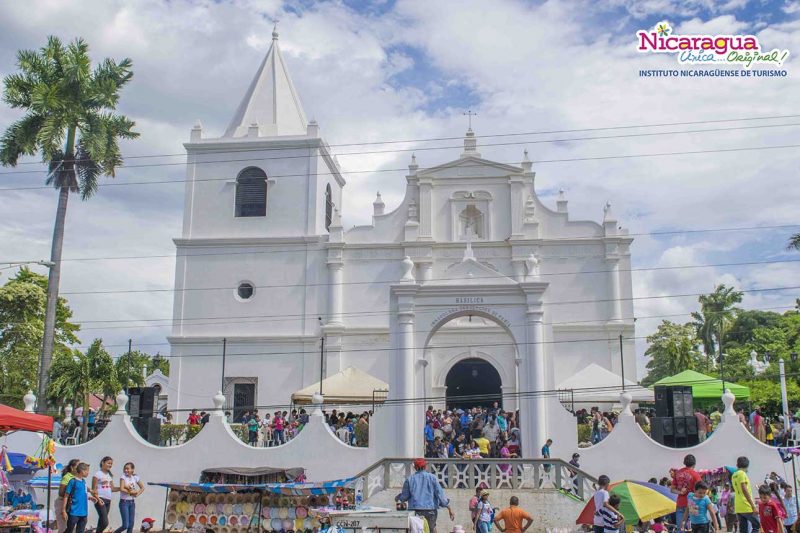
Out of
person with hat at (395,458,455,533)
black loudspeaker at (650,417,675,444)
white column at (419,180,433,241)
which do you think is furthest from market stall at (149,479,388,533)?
white column at (419,180,433,241)

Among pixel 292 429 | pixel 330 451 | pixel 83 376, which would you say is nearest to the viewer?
pixel 330 451

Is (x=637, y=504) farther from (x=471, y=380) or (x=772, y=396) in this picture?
(x=772, y=396)

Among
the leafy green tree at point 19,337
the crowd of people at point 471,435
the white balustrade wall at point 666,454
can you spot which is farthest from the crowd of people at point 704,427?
the leafy green tree at point 19,337

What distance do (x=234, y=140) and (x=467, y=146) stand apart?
10.1 meters

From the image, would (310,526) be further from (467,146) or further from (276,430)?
(467,146)

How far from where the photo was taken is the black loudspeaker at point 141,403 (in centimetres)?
2117

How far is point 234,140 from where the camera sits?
1355 inches

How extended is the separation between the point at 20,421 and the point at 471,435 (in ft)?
41.8

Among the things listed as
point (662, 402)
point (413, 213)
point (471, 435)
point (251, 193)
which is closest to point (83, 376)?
point (251, 193)

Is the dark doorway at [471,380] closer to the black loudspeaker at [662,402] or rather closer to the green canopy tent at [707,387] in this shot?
the green canopy tent at [707,387]

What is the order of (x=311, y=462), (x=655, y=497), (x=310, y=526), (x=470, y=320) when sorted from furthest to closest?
(x=470, y=320) < (x=311, y=462) < (x=310, y=526) < (x=655, y=497)

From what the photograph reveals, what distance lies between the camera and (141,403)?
69.6 ft

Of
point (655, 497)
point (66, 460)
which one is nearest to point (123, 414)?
point (66, 460)

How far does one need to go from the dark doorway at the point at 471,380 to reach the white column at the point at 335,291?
16.8ft
